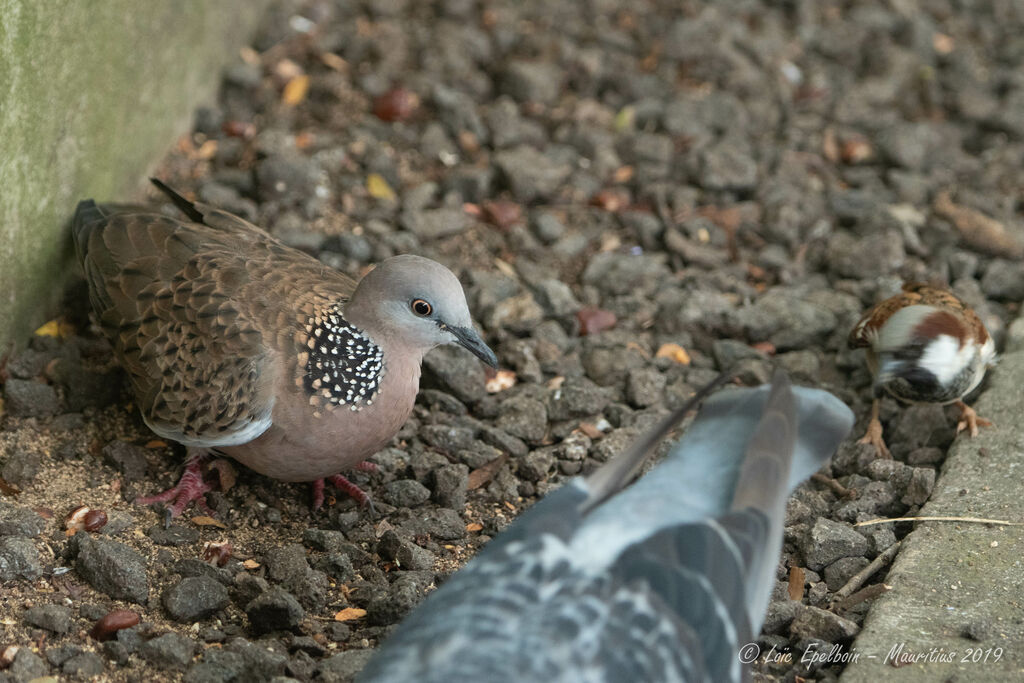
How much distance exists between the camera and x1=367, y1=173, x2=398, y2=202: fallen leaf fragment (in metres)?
5.47

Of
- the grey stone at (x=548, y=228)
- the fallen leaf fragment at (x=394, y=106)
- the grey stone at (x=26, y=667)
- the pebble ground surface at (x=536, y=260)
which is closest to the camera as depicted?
the grey stone at (x=26, y=667)

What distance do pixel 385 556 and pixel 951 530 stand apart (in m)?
1.83

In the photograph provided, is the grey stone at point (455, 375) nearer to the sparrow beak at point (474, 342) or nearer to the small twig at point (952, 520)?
the sparrow beak at point (474, 342)

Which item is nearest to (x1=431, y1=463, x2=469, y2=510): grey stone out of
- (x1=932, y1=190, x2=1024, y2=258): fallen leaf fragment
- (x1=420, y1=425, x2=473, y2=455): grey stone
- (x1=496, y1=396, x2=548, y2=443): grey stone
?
(x1=420, y1=425, x2=473, y2=455): grey stone

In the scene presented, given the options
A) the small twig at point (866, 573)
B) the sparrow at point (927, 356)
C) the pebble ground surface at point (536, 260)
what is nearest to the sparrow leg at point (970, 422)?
the sparrow at point (927, 356)

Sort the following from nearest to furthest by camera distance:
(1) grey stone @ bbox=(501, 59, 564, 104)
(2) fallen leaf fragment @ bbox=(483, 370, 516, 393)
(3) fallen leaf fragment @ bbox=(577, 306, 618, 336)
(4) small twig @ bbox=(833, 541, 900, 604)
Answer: (4) small twig @ bbox=(833, 541, 900, 604), (2) fallen leaf fragment @ bbox=(483, 370, 516, 393), (3) fallen leaf fragment @ bbox=(577, 306, 618, 336), (1) grey stone @ bbox=(501, 59, 564, 104)

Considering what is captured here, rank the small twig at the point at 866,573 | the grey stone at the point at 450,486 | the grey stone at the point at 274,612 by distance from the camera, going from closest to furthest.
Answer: the grey stone at the point at 274,612, the small twig at the point at 866,573, the grey stone at the point at 450,486

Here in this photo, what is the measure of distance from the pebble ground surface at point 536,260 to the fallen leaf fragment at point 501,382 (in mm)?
16

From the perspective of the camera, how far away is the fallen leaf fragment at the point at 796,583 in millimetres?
3668

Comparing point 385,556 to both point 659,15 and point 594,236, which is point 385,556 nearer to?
point 594,236

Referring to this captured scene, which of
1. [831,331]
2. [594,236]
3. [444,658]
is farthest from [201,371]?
[831,331]

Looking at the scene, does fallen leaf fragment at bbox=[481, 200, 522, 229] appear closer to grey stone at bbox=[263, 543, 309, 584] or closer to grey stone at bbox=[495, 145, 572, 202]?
grey stone at bbox=[495, 145, 572, 202]

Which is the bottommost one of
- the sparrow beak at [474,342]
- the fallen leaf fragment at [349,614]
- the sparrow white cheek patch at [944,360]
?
the fallen leaf fragment at [349,614]

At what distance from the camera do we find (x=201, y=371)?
3.78 metres
